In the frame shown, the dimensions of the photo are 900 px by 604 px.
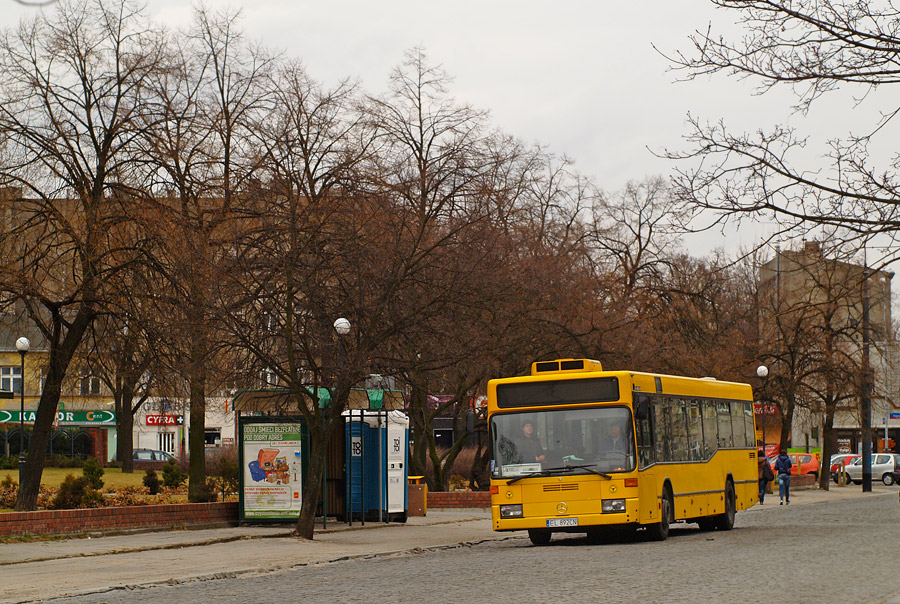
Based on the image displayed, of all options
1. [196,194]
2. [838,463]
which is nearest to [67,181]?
[196,194]

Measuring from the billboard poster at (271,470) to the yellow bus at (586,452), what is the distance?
191 inches

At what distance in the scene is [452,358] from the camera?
23.3 metres

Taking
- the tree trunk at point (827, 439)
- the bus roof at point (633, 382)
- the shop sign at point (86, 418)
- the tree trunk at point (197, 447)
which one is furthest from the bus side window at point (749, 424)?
the shop sign at point (86, 418)

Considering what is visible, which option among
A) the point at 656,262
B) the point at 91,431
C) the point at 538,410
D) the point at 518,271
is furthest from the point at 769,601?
the point at 91,431

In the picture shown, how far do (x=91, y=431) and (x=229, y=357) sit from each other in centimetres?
6197

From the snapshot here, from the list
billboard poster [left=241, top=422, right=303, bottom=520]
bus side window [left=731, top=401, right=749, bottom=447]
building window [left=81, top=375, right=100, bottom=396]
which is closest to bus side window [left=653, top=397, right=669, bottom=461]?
bus side window [left=731, top=401, right=749, bottom=447]

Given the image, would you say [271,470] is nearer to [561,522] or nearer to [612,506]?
[561,522]

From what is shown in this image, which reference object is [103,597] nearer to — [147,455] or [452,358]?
[452,358]

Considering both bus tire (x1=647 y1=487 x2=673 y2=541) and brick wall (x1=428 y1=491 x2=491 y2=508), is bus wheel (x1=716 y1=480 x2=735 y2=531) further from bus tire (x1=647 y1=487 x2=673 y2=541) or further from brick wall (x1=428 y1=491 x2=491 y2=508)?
brick wall (x1=428 y1=491 x2=491 y2=508)

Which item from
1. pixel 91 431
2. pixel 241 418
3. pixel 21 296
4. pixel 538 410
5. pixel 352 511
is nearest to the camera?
pixel 538 410

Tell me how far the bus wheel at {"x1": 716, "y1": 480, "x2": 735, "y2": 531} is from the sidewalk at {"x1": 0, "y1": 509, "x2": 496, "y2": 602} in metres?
4.46

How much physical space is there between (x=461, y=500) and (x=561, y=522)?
14.0m

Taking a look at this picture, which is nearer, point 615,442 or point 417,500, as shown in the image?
point 615,442

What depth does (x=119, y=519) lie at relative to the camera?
894 inches
